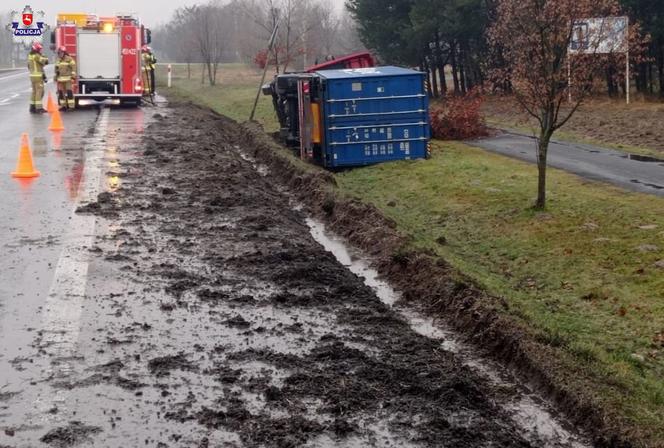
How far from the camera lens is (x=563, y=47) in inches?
Result: 422

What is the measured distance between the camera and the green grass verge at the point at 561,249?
6129 millimetres

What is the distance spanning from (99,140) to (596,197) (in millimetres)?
11536

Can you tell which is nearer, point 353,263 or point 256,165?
point 353,263

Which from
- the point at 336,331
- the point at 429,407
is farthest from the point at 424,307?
the point at 429,407

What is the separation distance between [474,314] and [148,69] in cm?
2660

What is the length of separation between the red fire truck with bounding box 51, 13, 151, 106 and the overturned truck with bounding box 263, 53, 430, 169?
13.7m

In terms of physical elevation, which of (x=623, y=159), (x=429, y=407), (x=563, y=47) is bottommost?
(x=429, y=407)

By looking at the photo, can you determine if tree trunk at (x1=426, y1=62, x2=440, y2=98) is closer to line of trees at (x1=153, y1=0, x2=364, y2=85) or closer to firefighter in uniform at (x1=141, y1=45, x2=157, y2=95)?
line of trees at (x1=153, y1=0, x2=364, y2=85)

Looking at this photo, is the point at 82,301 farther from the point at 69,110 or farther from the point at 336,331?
the point at 69,110

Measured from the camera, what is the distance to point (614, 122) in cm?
2427

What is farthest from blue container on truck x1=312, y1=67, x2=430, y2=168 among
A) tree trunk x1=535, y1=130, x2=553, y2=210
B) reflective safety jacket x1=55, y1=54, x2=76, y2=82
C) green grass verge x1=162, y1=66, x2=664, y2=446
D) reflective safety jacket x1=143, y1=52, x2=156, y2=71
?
reflective safety jacket x1=143, y1=52, x2=156, y2=71

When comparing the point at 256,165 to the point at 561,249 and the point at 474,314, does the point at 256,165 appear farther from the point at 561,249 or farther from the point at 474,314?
the point at 474,314

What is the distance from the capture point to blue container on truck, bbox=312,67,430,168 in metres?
16.1

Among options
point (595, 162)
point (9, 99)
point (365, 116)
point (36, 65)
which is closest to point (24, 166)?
point (365, 116)
